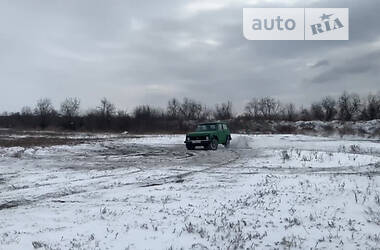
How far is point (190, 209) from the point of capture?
807 cm

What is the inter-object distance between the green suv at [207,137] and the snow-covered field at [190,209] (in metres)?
12.2

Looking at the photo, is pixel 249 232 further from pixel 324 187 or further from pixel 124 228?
pixel 324 187

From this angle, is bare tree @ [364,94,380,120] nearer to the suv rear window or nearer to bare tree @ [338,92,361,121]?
bare tree @ [338,92,361,121]

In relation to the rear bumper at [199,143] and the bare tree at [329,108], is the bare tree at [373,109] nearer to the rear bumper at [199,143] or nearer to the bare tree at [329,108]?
the bare tree at [329,108]

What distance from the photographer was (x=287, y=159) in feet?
57.7

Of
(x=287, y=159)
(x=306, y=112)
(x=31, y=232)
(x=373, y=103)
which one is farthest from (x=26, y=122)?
(x=31, y=232)

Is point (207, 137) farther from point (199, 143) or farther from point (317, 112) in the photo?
point (317, 112)

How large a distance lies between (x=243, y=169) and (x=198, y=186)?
4315mm

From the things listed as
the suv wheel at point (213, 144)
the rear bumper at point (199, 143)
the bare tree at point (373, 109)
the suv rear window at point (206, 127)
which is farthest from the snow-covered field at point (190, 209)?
the bare tree at point (373, 109)

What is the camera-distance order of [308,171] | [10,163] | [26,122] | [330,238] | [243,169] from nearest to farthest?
[330,238], [308,171], [243,169], [10,163], [26,122]

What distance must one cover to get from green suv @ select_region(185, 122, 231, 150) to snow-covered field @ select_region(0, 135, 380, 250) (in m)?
12.2

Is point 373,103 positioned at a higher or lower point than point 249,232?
higher

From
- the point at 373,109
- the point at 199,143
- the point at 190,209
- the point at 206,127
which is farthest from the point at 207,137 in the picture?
the point at 373,109

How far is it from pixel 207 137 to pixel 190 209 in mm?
18230
